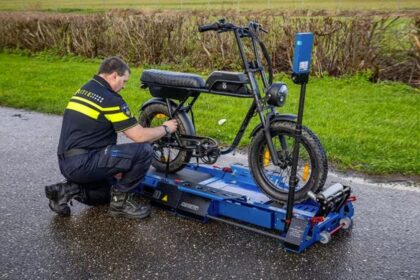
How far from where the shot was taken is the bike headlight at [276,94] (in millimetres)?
4875

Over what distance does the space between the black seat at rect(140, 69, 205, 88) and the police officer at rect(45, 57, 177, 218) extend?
1.88 feet

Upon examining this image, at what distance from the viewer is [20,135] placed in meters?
8.19

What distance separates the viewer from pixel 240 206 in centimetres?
482

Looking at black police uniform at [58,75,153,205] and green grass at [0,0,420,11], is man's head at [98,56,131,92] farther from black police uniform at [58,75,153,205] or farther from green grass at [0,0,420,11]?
green grass at [0,0,420,11]

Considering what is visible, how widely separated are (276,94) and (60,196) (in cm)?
222

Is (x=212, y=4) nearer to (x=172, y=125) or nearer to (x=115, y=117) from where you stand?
(x=172, y=125)

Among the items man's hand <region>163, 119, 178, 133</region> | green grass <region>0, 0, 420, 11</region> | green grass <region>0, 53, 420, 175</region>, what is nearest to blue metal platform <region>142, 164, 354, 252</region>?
man's hand <region>163, 119, 178, 133</region>

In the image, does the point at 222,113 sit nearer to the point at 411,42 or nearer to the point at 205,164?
the point at 205,164

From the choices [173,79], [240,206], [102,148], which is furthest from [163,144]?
[240,206]

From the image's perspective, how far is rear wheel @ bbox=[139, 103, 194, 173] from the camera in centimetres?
577

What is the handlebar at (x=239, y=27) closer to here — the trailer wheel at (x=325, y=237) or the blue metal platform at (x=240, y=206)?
the blue metal platform at (x=240, y=206)

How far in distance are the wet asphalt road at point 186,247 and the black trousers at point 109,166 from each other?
0.34 meters

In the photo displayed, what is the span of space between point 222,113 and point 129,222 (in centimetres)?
408

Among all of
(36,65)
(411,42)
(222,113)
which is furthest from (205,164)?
(36,65)
